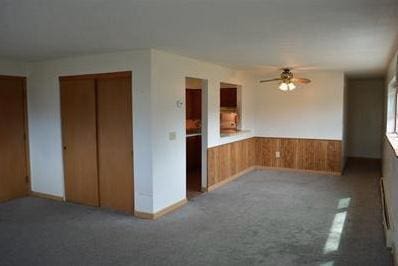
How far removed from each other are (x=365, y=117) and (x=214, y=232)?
7.03 metres

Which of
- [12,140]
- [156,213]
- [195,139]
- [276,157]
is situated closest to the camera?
Answer: [156,213]

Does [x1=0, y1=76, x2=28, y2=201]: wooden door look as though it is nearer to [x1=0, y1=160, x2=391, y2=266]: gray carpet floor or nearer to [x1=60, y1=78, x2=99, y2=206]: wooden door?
[x1=0, y1=160, x2=391, y2=266]: gray carpet floor

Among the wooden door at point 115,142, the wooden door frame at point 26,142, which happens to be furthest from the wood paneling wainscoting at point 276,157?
the wooden door frame at point 26,142

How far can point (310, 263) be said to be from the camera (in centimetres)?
318

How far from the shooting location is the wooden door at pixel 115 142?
461 cm

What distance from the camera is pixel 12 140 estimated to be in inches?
213

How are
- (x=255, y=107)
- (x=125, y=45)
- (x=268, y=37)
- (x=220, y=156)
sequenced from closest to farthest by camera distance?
1. (x=268, y=37)
2. (x=125, y=45)
3. (x=220, y=156)
4. (x=255, y=107)

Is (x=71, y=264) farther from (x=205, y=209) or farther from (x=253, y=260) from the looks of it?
(x=205, y=209)

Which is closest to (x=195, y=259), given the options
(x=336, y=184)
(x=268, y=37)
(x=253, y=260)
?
(x=253, y=260)

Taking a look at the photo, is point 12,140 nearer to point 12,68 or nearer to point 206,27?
point 12,68

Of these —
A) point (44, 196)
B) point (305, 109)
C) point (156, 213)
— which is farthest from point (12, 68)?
point (305, 109)

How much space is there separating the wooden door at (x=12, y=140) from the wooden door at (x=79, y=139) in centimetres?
84

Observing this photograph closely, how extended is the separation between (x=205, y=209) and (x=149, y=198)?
2.81 feet

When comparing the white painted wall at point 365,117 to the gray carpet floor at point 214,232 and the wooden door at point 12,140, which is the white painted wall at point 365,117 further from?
the wooden door at point 12,140
